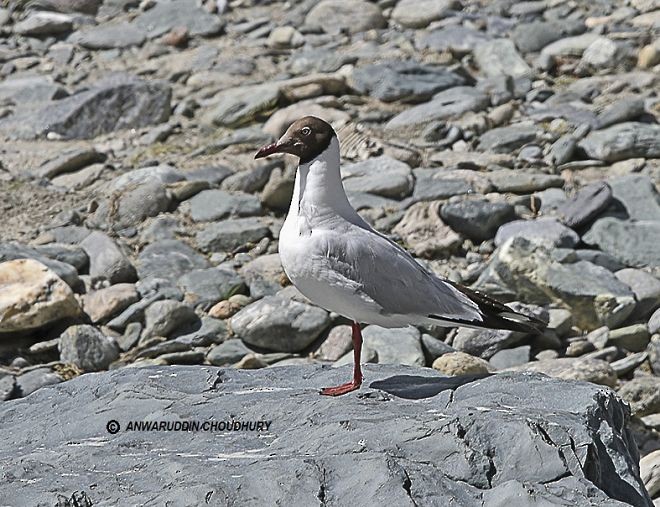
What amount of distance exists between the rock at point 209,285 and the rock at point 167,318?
0.93 ft

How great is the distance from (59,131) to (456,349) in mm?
6532

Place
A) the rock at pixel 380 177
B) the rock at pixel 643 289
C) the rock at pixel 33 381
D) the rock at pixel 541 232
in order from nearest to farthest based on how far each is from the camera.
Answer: the rock at pixel 33 381, the rock at pixel 643 289, the rock at pixel 541 232, the rock at pixel 380 177

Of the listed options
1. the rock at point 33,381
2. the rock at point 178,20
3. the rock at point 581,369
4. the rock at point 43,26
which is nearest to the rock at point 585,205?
the rock at point 581,369

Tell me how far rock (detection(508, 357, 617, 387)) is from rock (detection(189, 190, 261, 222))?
367 centimetres

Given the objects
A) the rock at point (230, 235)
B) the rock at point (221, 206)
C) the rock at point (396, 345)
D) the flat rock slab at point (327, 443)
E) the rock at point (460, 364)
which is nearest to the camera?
the flat rock slab at point (327, 443)

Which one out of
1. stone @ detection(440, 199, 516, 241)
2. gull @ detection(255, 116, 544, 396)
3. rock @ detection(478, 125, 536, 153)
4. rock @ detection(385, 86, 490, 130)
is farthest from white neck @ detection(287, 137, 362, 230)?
rock @ detection(385, 86, 490, 130)

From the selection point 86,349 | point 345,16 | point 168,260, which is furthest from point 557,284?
point 345,16

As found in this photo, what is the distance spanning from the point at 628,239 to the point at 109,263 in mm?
4399

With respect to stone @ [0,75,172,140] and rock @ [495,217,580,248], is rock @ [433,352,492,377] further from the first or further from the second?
stone @ [0,75,172,140]

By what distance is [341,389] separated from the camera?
5270 millimetres

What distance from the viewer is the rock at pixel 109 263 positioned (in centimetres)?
971

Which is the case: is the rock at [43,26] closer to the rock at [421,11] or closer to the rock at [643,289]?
the rock at [421,11]

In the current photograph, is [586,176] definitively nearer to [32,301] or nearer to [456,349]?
[456,349]

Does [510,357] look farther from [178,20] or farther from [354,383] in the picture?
[178,20]
